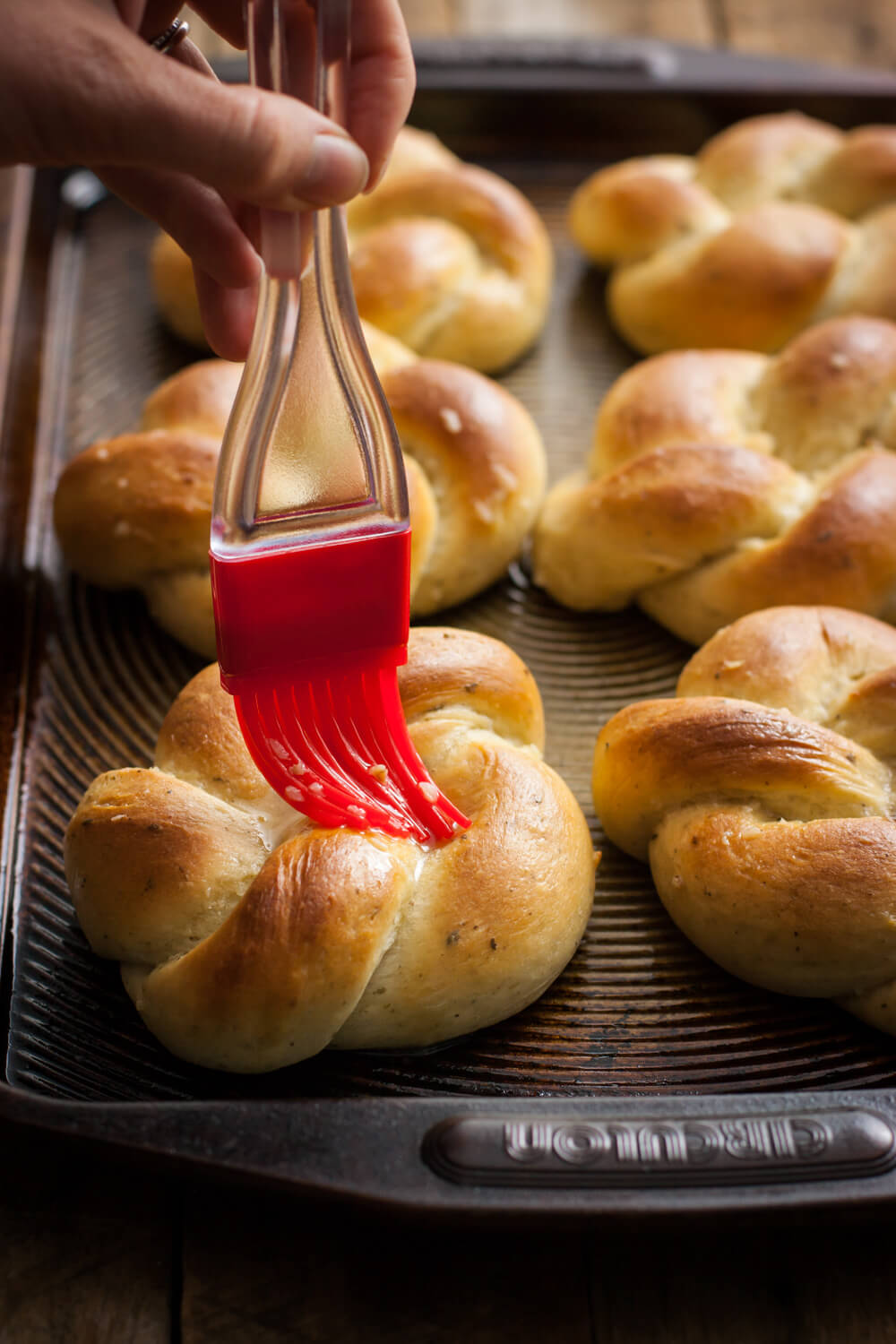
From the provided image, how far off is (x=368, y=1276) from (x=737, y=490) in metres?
1.09

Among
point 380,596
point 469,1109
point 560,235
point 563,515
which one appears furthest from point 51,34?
point 560,235

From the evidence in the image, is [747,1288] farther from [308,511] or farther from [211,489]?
[211,489]

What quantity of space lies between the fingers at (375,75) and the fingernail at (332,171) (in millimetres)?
224

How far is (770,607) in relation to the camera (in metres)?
1.67

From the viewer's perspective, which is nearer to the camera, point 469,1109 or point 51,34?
point 51,34

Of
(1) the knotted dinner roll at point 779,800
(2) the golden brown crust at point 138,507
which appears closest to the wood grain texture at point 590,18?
(2) the golden brown crust at point 138,507

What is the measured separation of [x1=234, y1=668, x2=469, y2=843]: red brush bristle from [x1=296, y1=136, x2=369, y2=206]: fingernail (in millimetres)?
453

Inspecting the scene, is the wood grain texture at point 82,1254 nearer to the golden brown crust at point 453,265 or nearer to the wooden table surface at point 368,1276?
the wooden table surface at point 368,1276

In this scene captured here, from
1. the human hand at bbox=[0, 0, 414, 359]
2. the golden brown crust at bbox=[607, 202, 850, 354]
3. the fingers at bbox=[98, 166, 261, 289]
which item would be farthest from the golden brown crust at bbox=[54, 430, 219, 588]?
the golden brown crust at bbox=[607, 202, 850, 354]

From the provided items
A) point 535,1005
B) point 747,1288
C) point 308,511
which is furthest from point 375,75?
point 747,1288

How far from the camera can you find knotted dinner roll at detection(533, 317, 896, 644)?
1.69 metres

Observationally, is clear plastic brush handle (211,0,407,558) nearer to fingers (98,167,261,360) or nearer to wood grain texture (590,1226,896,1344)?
fingers (98,167,261,360)

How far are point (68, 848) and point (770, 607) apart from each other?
3.07ft

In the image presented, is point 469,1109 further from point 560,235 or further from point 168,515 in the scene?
point 560,235
